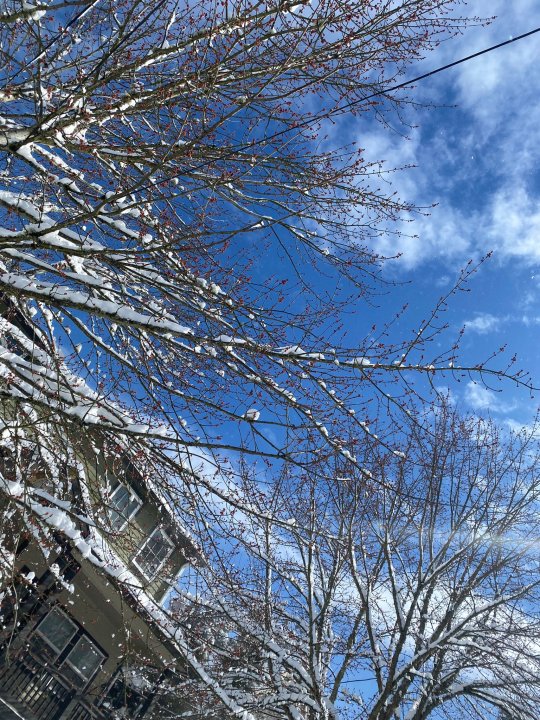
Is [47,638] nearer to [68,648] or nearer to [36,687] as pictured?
[68,648]

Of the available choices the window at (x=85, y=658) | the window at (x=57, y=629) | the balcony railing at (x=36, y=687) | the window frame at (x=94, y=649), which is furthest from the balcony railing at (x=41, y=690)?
the window at (x=85, y=658)

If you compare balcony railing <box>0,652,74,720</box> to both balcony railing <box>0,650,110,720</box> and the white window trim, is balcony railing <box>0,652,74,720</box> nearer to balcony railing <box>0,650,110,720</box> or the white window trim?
balcony railing <box>0,650,110,720</box>

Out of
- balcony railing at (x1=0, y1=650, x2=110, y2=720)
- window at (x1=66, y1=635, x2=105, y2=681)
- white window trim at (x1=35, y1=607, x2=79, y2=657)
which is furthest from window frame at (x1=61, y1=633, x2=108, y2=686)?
balcony railing at (x1=0, y1=650, x2=110, y2=720)

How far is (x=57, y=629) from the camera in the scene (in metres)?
12.9

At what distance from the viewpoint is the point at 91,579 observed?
449 inches

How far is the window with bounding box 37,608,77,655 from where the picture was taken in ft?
41.4

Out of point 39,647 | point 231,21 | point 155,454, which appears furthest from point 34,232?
point 39,647

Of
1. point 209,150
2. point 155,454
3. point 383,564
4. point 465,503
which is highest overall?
point 465,503

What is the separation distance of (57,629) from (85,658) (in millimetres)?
1511

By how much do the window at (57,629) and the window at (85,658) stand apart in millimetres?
417

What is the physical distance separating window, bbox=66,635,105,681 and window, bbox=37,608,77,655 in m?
0.42

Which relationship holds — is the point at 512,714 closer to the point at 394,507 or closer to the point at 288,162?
the point at 394,507

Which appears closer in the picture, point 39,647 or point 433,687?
point 433,687

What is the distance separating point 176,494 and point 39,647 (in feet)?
35.2
